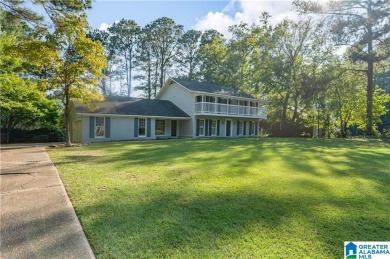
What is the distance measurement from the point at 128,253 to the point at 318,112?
26.7 m

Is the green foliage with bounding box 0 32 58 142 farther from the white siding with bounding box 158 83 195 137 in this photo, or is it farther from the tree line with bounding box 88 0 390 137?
the tree line with bounding box 88 0 390 137

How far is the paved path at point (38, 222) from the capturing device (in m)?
2.82

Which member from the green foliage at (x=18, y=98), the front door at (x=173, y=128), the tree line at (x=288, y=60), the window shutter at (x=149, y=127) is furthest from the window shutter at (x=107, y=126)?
the tree line at (x=288, y=60)

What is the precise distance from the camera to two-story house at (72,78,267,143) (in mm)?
19328

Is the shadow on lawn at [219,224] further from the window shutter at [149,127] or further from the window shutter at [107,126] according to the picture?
the window shutter at [149,127]

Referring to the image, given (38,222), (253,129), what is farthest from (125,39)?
(38,222)

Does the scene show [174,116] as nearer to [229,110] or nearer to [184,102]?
[184,102]

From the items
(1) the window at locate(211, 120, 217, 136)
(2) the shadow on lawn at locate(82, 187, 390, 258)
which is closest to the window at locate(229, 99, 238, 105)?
(1) the window at locate(211, 120, 217, 136)

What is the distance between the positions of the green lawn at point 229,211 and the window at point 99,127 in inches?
514

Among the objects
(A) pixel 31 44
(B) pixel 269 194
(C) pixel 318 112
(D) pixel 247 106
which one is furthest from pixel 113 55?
(B) pixel 269 194

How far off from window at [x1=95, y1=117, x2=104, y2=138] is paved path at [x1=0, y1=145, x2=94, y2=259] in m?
13.5

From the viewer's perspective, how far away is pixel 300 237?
123 inches

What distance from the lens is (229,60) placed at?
3284 centimetres

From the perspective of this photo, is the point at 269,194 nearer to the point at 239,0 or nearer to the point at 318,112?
the point at 239,0
